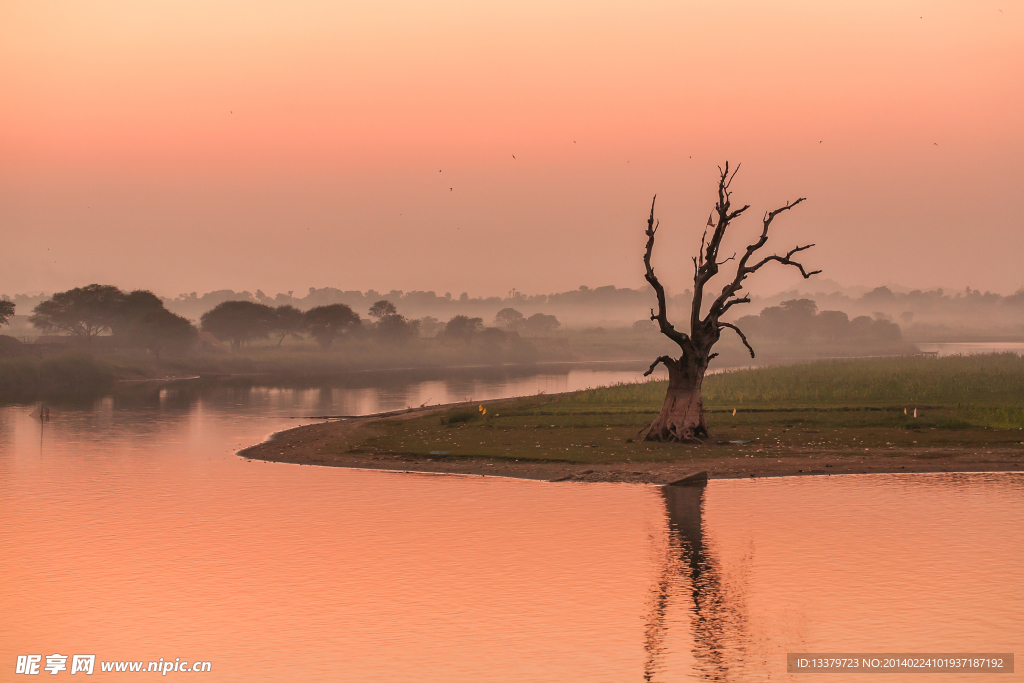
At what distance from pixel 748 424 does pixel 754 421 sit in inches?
33.2

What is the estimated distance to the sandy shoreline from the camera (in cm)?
3419

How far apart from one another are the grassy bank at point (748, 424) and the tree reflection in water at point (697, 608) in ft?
41.0

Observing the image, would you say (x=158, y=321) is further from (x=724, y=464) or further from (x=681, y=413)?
(x=724, y=464)

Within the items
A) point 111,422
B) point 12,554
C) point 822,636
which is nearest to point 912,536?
point 822,636

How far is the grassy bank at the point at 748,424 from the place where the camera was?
38562 mm

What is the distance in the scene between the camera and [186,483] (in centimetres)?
3584

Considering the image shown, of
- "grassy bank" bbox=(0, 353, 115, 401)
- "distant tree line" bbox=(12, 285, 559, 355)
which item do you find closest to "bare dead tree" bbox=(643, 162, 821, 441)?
"grassy bank" bbox=(0, 353, 115, 401)

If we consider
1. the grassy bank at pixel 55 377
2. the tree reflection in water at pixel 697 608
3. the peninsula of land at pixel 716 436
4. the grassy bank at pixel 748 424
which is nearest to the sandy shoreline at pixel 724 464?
the peninsula of land at pixel 716 436

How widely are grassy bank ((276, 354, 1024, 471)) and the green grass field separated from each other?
51 millimetres

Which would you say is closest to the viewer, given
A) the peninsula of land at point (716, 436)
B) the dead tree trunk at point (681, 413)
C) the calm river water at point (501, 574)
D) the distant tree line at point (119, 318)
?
the calm river water at point (501, 574)

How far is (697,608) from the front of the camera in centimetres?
1908

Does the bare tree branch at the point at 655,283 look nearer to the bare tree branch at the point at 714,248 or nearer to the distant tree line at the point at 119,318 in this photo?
the bare tree branch at the point at 714,248

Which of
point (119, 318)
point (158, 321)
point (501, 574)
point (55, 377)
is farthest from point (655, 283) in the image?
point (119, 318)

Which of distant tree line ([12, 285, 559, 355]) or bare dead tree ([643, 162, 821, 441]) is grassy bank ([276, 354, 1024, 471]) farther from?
distant tree line ([12, 285, 559, 355])
